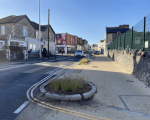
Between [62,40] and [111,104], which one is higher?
[62,40]

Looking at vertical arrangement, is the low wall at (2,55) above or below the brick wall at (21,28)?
below

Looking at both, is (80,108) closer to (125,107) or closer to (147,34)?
(125,107)

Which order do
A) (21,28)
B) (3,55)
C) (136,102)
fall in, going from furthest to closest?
1. (21,28)
2. (3,55)
3. (136,102)

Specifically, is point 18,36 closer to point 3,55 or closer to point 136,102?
point 3,55

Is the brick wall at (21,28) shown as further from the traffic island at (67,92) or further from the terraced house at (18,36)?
the traffic island at (67,92)

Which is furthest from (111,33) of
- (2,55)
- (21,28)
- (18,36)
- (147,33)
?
(147,33)

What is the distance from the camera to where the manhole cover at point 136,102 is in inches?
149

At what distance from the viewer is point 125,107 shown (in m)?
3.85

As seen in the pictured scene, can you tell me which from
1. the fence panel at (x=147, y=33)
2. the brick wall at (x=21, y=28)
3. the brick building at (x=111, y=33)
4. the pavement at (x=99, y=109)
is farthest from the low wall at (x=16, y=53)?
the brick building at (x=111, y=33)

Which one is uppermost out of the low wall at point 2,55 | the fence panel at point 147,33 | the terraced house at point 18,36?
the terraced house at point 18,36

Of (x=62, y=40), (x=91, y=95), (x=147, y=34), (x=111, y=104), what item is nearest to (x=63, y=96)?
(x=91, y=95)

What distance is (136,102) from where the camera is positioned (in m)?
4.17

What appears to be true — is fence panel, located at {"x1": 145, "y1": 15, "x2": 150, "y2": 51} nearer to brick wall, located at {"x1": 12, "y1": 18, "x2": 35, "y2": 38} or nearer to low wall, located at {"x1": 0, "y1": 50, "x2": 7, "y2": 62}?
low wall, located at {"x1": 0, "y1": 50, "x2": 7, "y2": 62}

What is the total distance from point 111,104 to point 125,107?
430 millimetres
